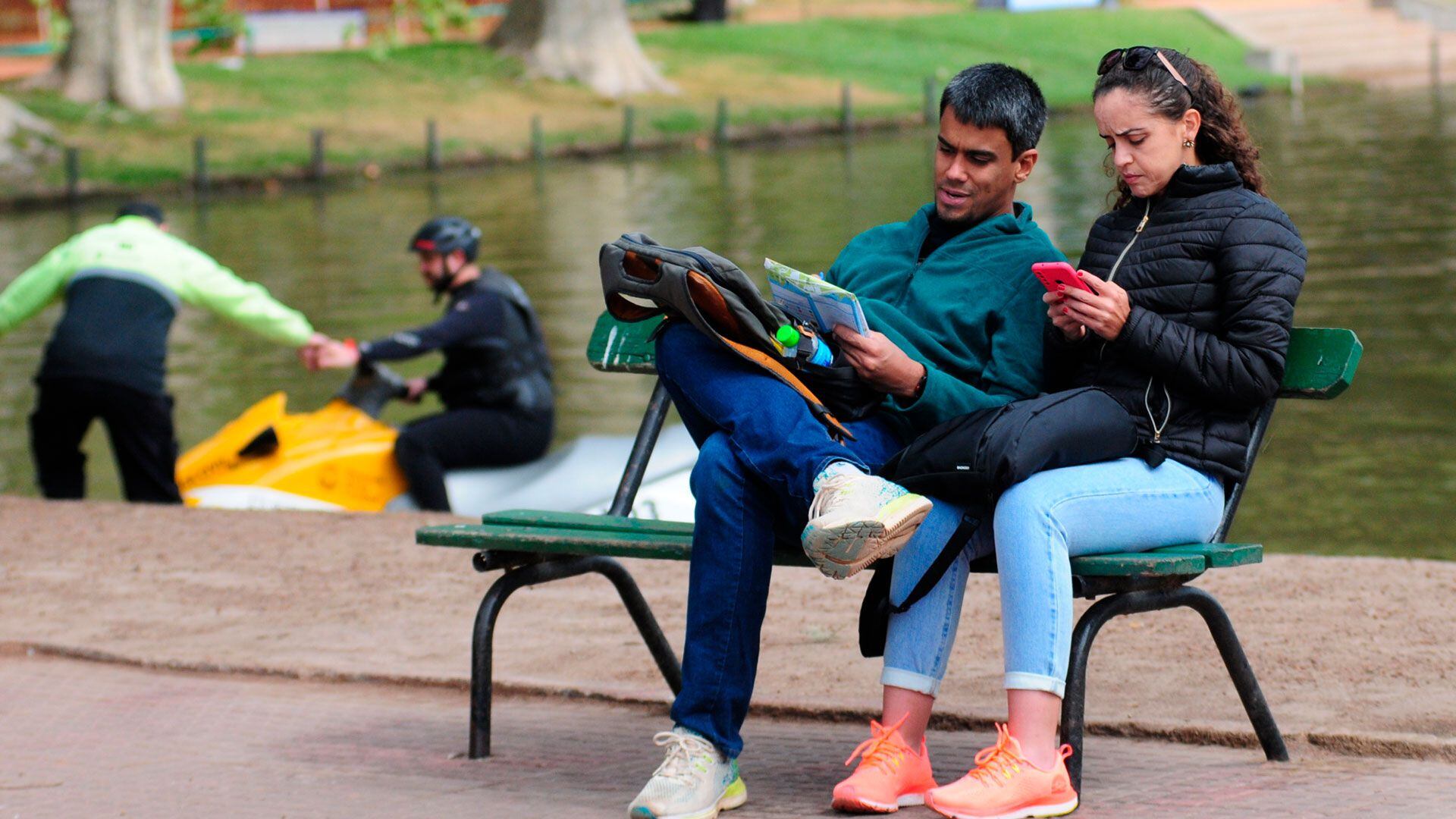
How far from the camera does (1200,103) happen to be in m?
3.99

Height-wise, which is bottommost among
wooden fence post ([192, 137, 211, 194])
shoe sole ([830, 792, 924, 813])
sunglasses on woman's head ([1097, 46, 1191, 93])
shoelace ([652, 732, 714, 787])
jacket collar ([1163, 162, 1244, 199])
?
wooden fence post ([192, 137, 211, 194])

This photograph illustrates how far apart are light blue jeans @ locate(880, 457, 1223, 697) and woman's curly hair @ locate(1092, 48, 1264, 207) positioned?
68 cm

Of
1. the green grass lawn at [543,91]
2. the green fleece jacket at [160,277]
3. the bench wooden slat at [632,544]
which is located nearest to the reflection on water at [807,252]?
the green fleece jacket at [160,277]

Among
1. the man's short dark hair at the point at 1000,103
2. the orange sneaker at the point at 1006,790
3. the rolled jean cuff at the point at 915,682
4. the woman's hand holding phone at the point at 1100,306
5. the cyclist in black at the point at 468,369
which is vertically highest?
the man's short dark hair at the point at 1000,103

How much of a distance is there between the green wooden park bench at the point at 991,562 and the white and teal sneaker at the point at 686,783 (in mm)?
428

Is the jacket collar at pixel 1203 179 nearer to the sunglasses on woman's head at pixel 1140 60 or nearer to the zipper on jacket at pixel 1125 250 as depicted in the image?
the zipper on jacket at pixel 1125 250

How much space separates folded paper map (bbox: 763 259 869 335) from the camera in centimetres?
378

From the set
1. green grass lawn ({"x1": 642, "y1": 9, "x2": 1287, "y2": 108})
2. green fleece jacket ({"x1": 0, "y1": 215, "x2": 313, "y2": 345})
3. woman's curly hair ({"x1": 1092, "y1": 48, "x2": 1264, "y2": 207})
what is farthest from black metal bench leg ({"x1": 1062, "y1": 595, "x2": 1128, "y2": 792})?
green grass lawn ({"x1": 642, "y1": 9, "x2": 1287, "y2": 108})

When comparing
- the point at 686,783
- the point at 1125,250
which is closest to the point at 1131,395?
the point at 1125,250

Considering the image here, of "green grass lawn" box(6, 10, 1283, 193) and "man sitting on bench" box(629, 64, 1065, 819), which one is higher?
"man sitting on bench" box(629, 64, 1065, 819)

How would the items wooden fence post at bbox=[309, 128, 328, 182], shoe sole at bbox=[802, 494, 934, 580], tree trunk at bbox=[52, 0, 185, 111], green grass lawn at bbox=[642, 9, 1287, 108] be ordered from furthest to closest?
green grass lawn at bbox=[642, 9, 1287, 108], tree trunk at bbox=[52, 0, 185, 111], wooden fence post at bbox=[309, 128, 328, 182], shoe sole at bbox=[802, 494, 934, 580]

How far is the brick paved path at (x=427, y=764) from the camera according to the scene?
3.83 metres

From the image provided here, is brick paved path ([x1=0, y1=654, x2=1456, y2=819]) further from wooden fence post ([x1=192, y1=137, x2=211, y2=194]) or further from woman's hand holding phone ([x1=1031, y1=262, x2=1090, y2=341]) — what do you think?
wooden fence post ([x1=192, y1=137, x2=211, y2=194])

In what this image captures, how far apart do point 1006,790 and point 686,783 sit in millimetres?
611
